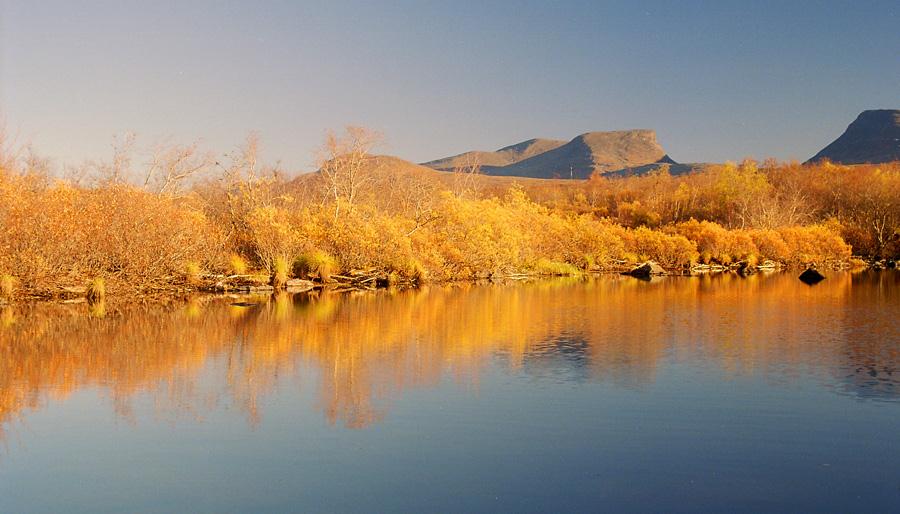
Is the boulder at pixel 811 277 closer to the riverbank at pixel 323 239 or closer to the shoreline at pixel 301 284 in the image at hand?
the shoreline at pixel 301 284

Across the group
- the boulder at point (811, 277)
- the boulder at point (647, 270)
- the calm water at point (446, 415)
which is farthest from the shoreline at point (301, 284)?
the boulder at point (811, 277)

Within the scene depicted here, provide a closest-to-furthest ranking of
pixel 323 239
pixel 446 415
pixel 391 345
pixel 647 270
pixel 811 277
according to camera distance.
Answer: pixel 446 415 → pixel 391 345 → pixel 323 239 → pixel 811 277 → pixel 647 270

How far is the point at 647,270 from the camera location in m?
47.7

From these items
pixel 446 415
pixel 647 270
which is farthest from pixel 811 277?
pixel 446 415

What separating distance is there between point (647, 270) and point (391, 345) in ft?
110

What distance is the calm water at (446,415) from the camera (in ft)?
25.8

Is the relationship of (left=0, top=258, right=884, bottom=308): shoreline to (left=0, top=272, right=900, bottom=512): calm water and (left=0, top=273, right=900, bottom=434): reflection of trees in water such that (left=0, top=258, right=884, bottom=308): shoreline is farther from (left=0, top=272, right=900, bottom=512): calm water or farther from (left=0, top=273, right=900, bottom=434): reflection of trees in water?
(left=0, top=272, right=900, bottom=512): calm water

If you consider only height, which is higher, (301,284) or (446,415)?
(301,284)

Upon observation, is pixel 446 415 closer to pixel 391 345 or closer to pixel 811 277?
pixel 391 345

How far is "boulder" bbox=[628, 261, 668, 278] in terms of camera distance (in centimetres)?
4738

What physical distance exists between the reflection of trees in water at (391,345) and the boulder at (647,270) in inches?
756

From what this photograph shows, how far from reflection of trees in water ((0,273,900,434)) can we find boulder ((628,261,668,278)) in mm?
19198

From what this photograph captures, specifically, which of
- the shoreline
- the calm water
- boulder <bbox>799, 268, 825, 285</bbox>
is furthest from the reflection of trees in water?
boulder <bbox>799, 268, 825, 285</bbox>

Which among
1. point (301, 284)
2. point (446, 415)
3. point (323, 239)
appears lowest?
point (446, 415)
